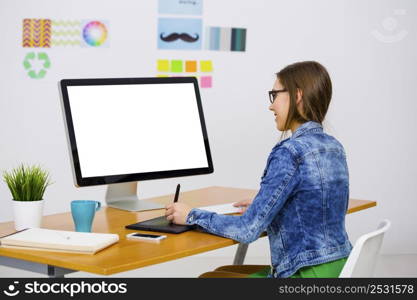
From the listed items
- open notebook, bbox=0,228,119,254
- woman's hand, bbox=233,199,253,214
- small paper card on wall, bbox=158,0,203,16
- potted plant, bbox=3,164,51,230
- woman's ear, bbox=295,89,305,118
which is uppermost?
small paper card on wall, bbox=158,0,203,16

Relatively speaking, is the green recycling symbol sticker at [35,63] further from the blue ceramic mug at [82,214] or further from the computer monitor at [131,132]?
the blue ceramic mug at [82,214]

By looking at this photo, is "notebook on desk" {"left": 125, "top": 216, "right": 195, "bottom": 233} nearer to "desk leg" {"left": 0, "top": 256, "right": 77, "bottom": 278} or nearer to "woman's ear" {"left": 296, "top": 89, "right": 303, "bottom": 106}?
"desk leg" {"left": 0, "top": 256, "right": 77, "bottom": 278}

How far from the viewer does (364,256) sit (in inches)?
67.2

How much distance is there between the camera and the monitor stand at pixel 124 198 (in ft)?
8.18

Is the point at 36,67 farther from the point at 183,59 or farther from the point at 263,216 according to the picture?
the point at 263,216

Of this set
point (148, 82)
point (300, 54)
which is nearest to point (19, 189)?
point (148, 82)

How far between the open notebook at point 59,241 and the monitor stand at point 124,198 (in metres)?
0.57

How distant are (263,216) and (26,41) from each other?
286 cm

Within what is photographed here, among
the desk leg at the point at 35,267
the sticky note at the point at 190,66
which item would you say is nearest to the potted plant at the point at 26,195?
the desk leg at the point at 35,267

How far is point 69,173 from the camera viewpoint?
4426mm

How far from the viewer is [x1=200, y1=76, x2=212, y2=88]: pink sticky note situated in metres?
4.46

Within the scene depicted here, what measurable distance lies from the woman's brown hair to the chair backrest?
0.44 metres

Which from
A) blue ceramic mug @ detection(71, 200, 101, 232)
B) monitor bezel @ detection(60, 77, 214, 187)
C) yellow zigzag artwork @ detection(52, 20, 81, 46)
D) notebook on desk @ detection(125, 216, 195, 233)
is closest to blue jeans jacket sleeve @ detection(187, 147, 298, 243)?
notebook on desk @ detection(125, 216, 195, 233)

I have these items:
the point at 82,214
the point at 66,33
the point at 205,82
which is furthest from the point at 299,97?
the point at 66,33
